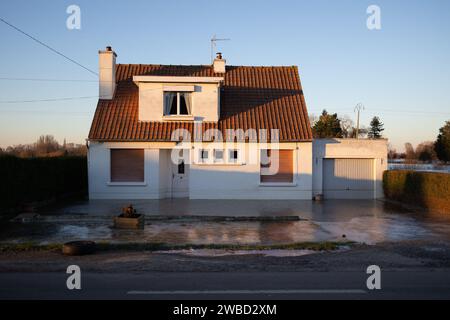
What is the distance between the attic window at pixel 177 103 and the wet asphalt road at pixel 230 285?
1470 cm

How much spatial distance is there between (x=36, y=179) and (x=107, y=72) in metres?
7.27

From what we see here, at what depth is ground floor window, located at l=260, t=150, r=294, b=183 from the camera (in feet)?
70.7

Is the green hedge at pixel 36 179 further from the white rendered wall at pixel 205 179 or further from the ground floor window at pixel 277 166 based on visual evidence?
the ground floor window at pixel 277 166

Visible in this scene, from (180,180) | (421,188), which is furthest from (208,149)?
(421,188)

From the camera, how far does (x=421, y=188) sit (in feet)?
61.2

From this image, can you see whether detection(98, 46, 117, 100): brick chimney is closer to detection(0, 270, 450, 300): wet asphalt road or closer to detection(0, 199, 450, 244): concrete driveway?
detection(0, 199, 450, 244): concrete driveway

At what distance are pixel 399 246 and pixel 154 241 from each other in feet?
20.7

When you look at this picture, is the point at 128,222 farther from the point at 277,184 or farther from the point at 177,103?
the point at 177,103

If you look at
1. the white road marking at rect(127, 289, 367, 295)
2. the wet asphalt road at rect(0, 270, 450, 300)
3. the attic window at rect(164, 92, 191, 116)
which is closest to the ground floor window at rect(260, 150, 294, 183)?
the attic window at rect(164, 92, 191, 116)

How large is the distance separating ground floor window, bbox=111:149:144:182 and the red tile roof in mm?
803

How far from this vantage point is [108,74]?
2269cm

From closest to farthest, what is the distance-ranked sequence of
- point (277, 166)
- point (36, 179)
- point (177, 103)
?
point (36, 179) < point (277, 166) < point (177, 103)
